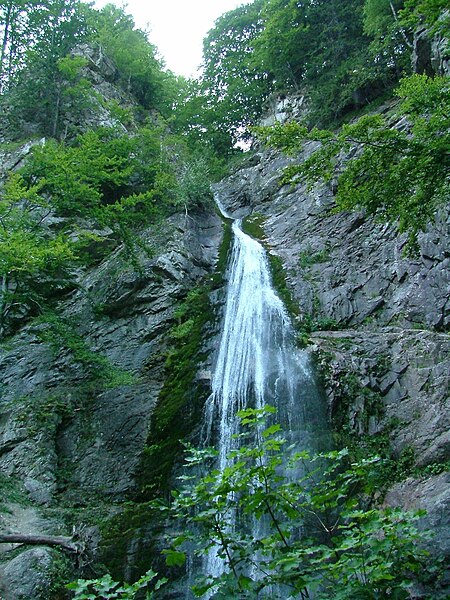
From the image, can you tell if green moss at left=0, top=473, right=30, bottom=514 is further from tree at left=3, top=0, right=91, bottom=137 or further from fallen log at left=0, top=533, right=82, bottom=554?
tree at left=3, top=0, right=91, bottom=137

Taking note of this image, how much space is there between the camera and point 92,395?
Result: 10.6 metres

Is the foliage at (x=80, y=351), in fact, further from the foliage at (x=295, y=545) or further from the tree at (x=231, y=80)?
the tree at (x=231, y=80)

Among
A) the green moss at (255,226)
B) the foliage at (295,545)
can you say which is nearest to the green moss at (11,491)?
the foliage at (295,545)

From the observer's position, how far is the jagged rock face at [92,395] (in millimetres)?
8633

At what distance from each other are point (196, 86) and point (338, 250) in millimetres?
18568

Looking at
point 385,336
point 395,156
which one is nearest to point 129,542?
point 385,336

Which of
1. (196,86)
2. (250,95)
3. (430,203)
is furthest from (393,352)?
(196,86)

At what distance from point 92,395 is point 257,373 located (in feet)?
12.5

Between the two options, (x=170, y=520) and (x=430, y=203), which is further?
(x=170, y=520)

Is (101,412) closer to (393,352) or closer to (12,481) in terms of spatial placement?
(12,481)

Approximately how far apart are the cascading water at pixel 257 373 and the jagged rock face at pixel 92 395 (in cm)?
153

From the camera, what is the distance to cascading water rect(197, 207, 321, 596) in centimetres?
853

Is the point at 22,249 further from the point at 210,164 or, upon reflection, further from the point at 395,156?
the point at 210,164

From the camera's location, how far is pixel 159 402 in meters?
9.99
